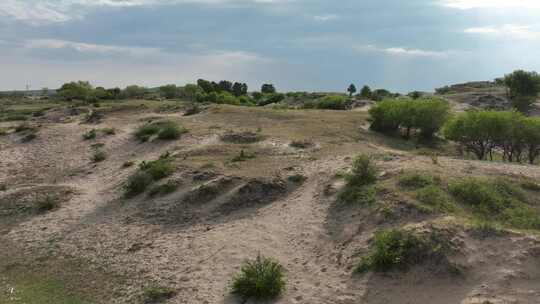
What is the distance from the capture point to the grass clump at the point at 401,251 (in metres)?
10.4

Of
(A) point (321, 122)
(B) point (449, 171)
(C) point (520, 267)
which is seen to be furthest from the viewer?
(A) point (321, 122)

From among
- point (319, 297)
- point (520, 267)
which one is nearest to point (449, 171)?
point (520, 267)

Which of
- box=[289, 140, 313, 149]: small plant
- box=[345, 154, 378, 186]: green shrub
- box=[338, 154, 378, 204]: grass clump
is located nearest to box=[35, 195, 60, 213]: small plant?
box=[289, 140, 313, 149]: small plant

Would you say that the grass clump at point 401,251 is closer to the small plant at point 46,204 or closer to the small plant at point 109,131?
the small plant at point 46,204

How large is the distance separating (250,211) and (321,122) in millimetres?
16346

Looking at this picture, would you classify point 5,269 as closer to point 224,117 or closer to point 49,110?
point 224,117

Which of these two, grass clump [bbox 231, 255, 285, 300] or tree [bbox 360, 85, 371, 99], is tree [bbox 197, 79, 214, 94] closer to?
tree [bbox 360, 85, 371, 99]

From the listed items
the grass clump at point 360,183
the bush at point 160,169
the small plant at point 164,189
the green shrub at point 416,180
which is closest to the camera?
the green shrub at point 416,180

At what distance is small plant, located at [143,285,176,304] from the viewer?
1131cm

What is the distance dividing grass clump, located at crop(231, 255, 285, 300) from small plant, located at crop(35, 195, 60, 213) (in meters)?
11.2

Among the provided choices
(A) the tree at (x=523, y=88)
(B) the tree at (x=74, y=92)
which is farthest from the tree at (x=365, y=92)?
(B) the tree at (x=74, y=92)

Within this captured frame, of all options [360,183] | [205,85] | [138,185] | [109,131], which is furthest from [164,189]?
[205,85]

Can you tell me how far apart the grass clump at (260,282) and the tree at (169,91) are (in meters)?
71.2

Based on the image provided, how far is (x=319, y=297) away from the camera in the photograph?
10391mm
